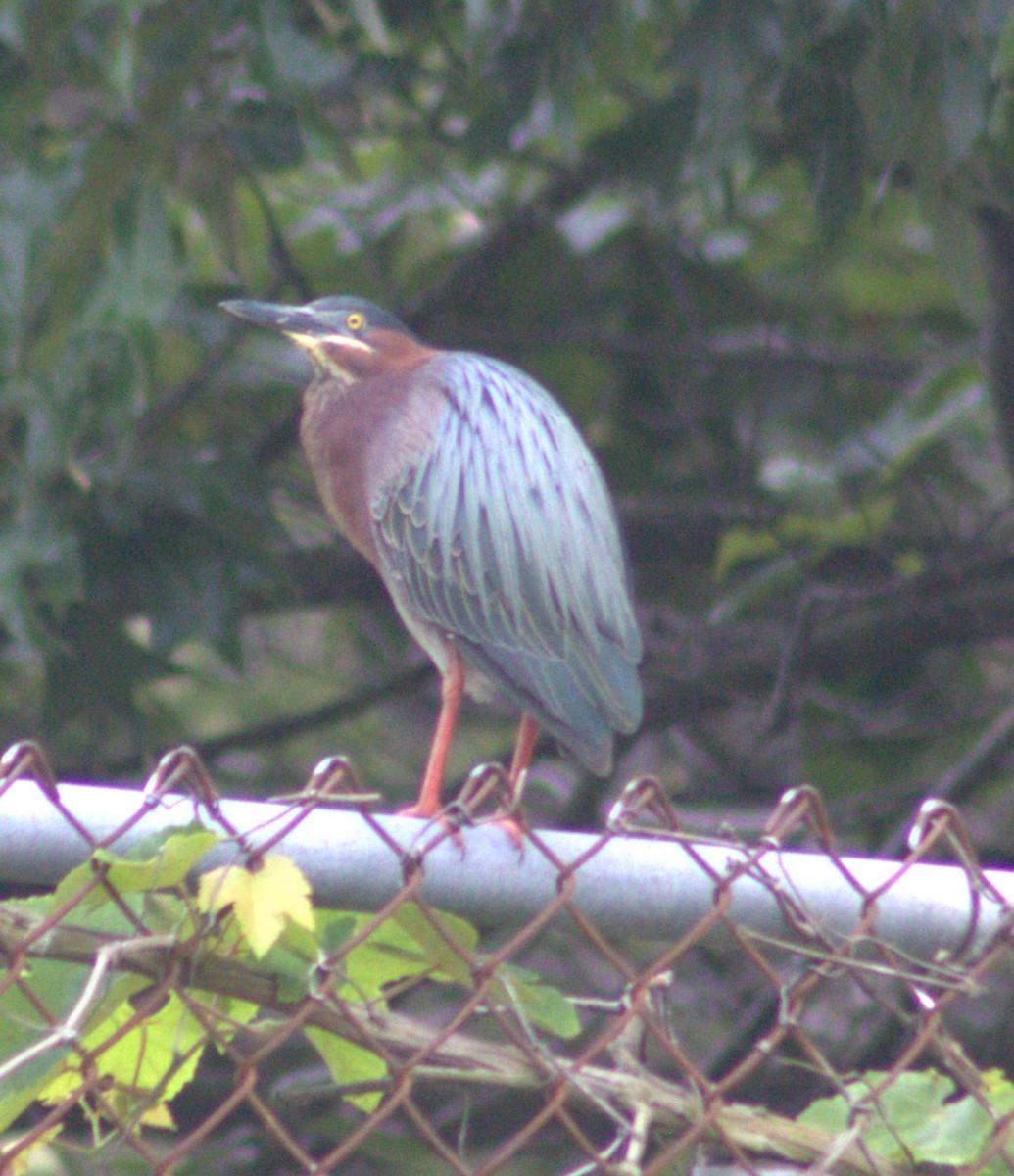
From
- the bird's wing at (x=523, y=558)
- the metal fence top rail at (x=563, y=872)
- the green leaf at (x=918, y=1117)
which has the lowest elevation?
the green leaf at (x=918, y=1117)

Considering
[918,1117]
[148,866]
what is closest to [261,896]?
[148,866]

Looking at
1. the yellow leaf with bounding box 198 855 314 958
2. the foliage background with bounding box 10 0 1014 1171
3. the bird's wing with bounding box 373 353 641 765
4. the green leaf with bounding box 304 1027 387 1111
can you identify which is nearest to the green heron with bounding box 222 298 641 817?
the bird's wing with bounding box 373 353 641 765

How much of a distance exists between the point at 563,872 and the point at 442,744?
37.7 inches

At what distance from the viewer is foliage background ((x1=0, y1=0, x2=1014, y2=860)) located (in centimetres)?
247

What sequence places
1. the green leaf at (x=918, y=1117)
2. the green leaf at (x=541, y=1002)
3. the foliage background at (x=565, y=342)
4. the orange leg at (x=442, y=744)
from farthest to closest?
the foliage background at (x=565, y=342)
the orange leg at (x=442, y=744)
the green leaf at (x=918, y=1117)
the green leaf at (x=541, y=1002)

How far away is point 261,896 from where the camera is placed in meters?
1.17

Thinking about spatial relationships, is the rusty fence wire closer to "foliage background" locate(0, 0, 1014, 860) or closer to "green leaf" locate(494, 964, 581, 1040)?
"green leaf" locate(494, 964, 581, 1040)

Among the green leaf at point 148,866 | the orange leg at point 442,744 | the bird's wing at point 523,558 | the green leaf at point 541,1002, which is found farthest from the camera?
the bird's wing at point 523,558

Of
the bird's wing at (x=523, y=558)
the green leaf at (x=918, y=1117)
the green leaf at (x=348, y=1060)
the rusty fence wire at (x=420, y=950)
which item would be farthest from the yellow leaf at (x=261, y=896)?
the bird's wing at (x=523, y=558)

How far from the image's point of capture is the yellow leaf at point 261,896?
1.15 meters

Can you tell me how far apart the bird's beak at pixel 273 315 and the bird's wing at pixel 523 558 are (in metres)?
0.32

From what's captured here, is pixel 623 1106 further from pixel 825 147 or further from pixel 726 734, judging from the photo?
pixel 726 734

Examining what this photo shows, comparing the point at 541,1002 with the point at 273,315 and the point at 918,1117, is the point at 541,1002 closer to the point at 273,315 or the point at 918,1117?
the point at 918,1117

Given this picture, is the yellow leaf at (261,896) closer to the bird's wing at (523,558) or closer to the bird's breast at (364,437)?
the bird's wing at (523,558)
